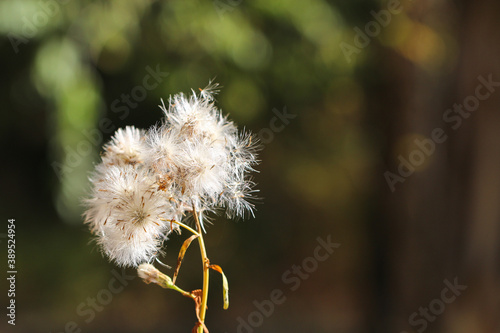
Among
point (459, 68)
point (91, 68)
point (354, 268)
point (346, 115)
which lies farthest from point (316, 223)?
point (91, 68)

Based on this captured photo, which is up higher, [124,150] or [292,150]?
[124,150]

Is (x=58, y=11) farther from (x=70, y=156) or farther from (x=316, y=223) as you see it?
(x=316, y=223)

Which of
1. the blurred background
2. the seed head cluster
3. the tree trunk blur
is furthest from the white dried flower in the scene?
the tree trunk blur

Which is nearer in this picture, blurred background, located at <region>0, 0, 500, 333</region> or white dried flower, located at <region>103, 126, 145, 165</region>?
white dried flower, located at <region>103, 126, 145, 165</region>

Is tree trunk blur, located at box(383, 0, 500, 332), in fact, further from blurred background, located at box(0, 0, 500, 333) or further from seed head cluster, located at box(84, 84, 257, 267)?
seed head cluster, located at box(84, 84, 257, 267)

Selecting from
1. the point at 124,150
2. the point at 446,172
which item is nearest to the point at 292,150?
the point at 446,172

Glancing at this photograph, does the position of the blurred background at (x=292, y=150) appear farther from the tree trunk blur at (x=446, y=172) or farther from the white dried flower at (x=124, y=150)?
the white dried flower at (x=124, y=150)

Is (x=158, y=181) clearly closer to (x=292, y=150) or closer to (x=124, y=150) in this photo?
(x=124, y=150)
